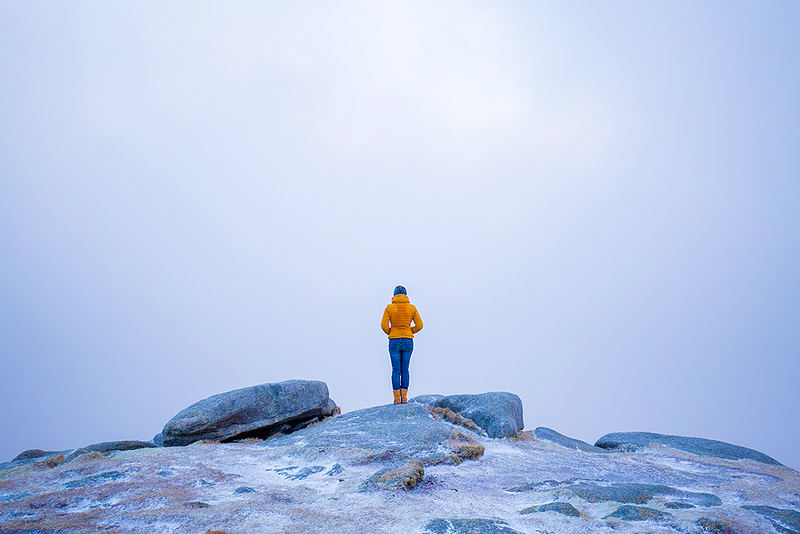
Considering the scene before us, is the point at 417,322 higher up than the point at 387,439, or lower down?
higher up

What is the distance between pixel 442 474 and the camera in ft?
22.6

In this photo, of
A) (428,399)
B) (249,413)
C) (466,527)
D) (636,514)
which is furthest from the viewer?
(428,399)

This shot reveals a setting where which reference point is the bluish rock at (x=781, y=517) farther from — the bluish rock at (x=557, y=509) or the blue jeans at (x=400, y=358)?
the blue jeans at (x=400, y=358)

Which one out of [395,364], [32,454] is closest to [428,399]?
[395,364]

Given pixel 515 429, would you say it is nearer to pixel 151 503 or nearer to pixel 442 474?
pixel 442 474

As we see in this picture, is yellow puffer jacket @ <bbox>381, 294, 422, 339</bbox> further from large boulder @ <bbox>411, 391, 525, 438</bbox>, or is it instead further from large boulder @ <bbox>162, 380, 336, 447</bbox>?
large boulder @ <bbox>162, 380, 336, 447</bbox>

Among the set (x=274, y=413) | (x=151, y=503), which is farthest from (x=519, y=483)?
(x=274, y=413)

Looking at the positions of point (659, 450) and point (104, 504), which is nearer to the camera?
point (104, 504)

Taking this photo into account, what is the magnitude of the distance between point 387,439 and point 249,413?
375 centimetres

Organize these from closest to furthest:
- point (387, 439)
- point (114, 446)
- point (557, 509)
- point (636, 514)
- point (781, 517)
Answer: point (636, 514) < point (557, 509) < point (781, 517) < point (387, 439) < point (114, 446)

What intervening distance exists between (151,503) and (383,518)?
2.77 metres

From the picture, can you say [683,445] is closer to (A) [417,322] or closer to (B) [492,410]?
(B) [492,410]

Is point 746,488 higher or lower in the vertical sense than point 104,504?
lower

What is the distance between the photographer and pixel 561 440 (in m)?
11.5
